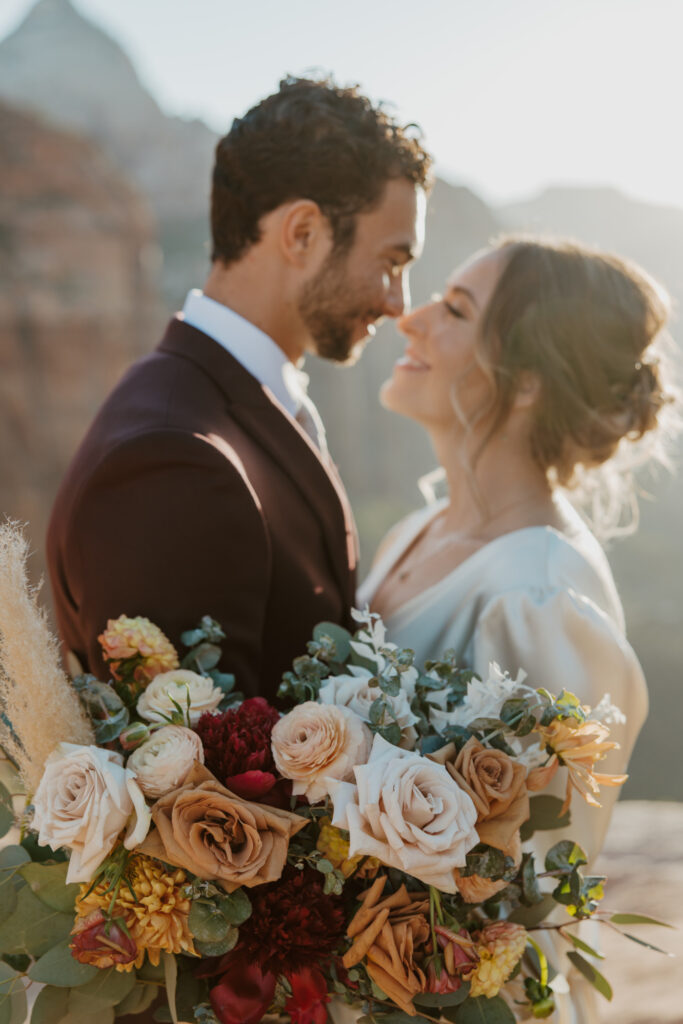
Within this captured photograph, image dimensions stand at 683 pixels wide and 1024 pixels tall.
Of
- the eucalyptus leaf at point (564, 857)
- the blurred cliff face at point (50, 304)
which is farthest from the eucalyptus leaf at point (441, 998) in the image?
the blurred cliff face at point (50, 304)

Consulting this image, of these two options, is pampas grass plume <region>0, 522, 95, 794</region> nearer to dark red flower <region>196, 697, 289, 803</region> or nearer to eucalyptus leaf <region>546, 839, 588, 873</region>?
dark red flower <region>196, 697, 289, 803</region>

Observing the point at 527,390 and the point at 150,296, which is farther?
the point at 150,296

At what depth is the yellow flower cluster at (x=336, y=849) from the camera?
1.50 metres

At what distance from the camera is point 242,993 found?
1479 mm

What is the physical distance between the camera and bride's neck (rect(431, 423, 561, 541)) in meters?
3.04

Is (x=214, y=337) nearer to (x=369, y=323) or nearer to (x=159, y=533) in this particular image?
(x=369, y=323)

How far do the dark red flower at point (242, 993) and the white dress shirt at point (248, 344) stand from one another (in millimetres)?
1501

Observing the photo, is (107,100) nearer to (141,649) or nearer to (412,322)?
(412,322)

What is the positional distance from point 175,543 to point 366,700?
607mm

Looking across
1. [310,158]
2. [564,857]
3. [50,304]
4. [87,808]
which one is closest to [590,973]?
[564,857]

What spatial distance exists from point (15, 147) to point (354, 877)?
654 inches

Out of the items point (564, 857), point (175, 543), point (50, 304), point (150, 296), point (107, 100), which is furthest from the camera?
point (107, 100)

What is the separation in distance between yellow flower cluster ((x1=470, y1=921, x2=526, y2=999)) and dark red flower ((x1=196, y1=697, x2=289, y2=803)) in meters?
0.43

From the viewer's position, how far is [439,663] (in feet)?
5.83
